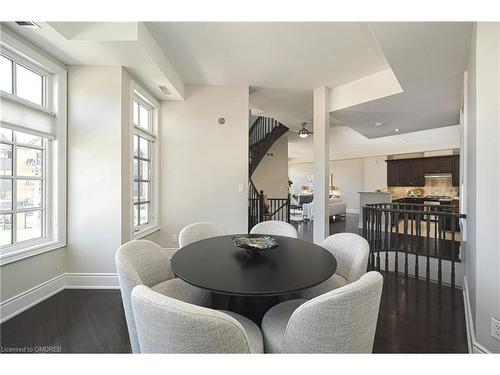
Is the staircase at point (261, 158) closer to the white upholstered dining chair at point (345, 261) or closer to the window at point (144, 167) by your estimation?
the window at point (144, 167)

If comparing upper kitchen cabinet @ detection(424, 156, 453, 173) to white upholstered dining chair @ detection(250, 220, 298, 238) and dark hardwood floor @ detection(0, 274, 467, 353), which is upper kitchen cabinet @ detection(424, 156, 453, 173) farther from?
white upholstered dining chair @ detection(250, 220, 298, 238)

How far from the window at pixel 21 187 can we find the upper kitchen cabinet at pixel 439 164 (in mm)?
10243

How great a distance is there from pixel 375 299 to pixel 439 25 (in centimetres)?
245

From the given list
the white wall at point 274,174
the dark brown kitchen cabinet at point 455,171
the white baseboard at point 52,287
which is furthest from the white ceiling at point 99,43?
the dark brown kitchen cabinet at point 455,171

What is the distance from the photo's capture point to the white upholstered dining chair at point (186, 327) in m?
0.77

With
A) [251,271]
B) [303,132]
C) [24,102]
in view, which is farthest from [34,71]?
[303,132]

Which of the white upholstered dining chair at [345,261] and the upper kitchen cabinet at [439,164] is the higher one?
the upper kitchen cabinet at [439,164]

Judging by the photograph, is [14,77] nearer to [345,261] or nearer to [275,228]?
[275,228]

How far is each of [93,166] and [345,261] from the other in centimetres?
289

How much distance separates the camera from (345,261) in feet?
5.89
